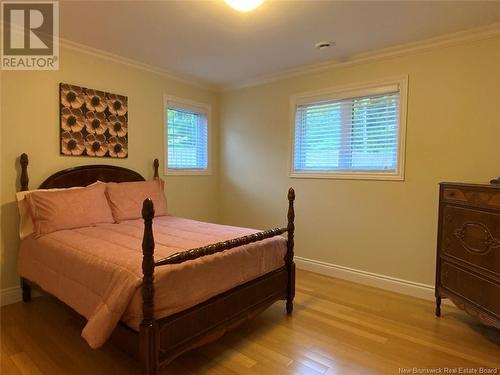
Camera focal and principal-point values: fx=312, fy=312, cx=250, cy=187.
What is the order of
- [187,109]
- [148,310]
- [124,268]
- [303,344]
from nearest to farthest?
[148,310] → [124,268] → [303,344] → [187,109]

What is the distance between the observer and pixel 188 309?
1832 mm

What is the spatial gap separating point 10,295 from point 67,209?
99 cm

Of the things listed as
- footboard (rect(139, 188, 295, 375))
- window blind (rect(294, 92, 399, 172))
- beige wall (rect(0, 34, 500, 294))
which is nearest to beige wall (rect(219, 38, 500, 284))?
beige wall (rect(0, 34, 500, 294))

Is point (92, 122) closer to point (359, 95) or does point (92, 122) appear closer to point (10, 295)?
point (10, 295)

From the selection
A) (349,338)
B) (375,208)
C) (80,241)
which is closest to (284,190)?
(375,208)

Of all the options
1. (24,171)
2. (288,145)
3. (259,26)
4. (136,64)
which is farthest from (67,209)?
(288,145)

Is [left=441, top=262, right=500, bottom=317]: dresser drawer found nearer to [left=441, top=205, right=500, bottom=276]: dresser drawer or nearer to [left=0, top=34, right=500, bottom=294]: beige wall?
[left=441, top=205, right=500, bottom=276]: dresser drawer

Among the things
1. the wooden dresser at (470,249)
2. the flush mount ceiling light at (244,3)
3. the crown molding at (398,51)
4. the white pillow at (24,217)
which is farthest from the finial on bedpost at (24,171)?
the wooden dresser at (470,249)

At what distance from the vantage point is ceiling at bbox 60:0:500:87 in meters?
2.31

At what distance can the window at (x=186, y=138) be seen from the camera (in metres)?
4.01

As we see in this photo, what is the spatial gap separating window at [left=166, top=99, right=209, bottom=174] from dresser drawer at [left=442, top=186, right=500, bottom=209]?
2.99 metres

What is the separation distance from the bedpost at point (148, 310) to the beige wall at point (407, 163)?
245 cm

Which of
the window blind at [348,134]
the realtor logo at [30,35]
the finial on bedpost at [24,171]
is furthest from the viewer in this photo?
the window blind at [348,134]

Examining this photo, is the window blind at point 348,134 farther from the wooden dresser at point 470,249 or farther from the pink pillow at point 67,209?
the pink pillow at point 67,209
